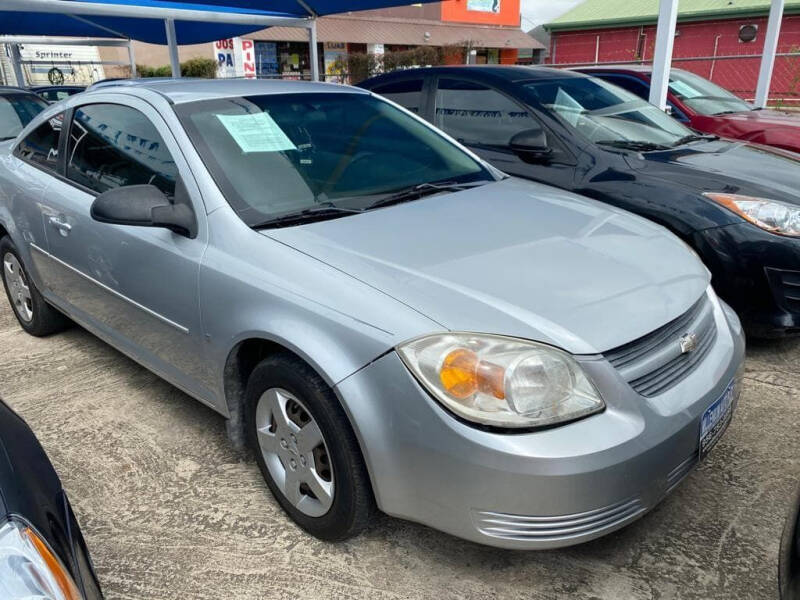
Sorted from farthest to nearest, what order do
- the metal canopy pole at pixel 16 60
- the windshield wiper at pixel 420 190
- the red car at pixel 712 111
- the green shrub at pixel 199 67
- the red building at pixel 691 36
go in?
the green shrub at pixel 199 67 → the red building at pixel 691 36 → the metal canopy pole at pixel 16 60 → the red car at pixel 712 111 → the windshield wiper at pixel 420 190

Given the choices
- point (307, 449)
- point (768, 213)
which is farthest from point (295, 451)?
point (768, 213)

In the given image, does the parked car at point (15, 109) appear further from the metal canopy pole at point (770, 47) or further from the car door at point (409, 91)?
the metal canopy pole at point (770, 47)

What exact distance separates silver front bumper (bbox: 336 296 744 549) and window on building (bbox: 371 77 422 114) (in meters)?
3.47

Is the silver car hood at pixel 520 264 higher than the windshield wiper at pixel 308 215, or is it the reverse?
the windshield wiper at pixel 308 215

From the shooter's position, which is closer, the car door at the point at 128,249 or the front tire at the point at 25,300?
the car door at the point at 128,249

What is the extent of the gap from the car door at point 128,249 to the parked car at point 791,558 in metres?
1.96

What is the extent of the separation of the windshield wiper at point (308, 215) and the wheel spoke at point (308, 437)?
728mm

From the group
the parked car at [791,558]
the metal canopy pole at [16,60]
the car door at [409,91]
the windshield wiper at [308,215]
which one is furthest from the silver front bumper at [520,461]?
the metal canopy pole at [16,60]

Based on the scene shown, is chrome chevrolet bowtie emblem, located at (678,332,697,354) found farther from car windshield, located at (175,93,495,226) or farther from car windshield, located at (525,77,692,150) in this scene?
car windshield, located at (525,77,692,150)

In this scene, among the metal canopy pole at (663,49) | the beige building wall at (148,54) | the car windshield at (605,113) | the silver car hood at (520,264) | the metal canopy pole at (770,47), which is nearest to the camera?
the silver car hood at (520,264)

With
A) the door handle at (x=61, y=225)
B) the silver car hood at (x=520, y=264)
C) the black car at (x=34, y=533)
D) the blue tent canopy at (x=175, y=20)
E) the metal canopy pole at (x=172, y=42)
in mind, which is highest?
the blue tent canopy at (x=175, y=20)

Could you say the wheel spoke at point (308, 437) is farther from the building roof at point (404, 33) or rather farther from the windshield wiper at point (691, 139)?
the building roof at point (404, 33)

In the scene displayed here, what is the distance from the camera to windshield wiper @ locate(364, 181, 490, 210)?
2.61m

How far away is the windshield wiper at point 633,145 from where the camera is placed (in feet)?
13.5
